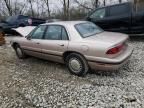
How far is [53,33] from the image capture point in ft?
18.4

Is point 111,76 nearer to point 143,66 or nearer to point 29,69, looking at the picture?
point 143,66

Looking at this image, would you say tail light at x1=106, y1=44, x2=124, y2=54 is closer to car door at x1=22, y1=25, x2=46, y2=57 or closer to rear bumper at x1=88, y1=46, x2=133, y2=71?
rear bumper at x1=88, y1=46, x2=133, y2=71

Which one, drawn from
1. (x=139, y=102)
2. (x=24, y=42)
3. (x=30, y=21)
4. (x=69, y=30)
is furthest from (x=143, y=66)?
(x=30, y=21)

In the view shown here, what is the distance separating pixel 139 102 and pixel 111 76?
1.33m

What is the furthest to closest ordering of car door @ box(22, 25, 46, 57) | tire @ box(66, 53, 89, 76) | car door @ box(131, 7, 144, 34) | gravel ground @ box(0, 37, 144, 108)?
1. car door @ box(131, 7, 144, 34)
2. car door @ box(22, 25, 46, 57)
3. tire @ box(66, 53, 89, 76)
4. gravel ground @ box(0, 37, 144, 108)

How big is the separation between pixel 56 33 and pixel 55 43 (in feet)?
1.05

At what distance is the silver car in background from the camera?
446 centimetres

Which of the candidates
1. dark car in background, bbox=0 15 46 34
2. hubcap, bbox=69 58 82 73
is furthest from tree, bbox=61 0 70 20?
hubcap, bbox=69 58 82 73

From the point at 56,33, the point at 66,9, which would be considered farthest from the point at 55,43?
the point at 66,9

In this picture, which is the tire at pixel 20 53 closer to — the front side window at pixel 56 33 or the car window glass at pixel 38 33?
the car window glass at pixel 38 33

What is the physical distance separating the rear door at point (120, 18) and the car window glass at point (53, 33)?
3865 millimetres

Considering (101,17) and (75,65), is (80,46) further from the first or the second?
(101,17)

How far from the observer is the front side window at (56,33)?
526 cm

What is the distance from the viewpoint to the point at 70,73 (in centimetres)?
528
